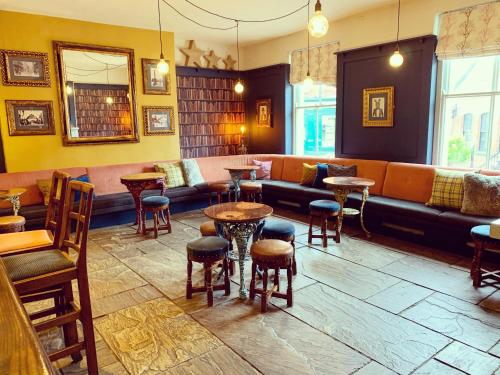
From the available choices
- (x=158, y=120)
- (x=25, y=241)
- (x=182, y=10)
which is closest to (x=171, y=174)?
(x=158, y=120)

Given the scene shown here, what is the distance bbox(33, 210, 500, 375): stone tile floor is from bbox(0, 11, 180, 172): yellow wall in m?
2.44

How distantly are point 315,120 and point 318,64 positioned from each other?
1050mm

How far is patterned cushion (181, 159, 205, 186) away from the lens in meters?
6.18

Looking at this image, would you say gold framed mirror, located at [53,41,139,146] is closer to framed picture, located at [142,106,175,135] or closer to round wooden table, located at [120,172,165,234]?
framed picture, located at [142,106,175,135]

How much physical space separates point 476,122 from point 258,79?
4.34 metres

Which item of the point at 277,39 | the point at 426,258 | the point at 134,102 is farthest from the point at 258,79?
the point at 426,258

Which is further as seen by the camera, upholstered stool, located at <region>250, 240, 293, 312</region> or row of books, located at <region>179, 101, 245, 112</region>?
row of books, located at <region>179, 101, 245, 112</region>

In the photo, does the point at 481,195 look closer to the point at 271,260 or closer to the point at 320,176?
the point at 320,176

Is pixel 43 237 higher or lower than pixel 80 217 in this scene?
lower

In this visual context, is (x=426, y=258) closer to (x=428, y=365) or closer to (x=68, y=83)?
(x=428, y=365)

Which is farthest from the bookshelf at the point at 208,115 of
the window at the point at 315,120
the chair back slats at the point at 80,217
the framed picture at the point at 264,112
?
the chair back slats at the point at 80,217

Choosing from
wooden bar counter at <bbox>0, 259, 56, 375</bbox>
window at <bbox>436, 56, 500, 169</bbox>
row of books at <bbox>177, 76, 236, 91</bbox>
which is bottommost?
wooden bar counter at <bbox>0, 259, 56, 375</bbox>

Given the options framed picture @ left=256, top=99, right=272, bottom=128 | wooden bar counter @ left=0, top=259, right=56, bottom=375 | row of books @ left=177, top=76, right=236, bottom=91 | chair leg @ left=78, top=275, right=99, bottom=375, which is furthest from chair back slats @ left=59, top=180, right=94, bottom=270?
framed picture @ left=256, top=99, right=272, bottom=128

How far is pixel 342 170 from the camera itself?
548 centimetres
